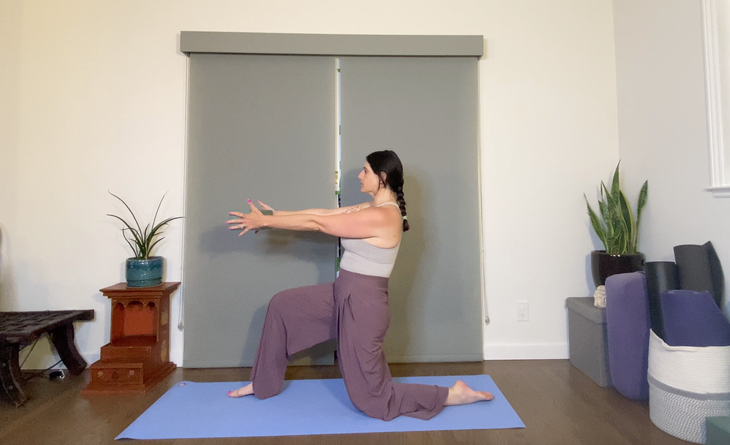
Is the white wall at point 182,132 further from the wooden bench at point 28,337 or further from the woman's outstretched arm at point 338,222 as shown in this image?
the woman's outstretched arm at point 338,222

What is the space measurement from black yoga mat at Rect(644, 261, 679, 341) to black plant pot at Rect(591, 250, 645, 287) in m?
0.43

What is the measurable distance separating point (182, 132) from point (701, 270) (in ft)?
10.00

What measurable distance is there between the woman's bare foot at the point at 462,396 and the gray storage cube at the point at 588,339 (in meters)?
0.76

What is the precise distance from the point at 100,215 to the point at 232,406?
5.19 feet

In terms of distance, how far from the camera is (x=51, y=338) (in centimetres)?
246

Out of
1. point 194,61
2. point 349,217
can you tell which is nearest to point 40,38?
point 194,61

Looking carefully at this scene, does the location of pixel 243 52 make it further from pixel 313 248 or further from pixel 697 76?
pixel 697 76

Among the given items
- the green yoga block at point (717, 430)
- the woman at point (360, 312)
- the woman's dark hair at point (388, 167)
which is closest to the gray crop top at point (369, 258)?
the woman at point (360, 312)

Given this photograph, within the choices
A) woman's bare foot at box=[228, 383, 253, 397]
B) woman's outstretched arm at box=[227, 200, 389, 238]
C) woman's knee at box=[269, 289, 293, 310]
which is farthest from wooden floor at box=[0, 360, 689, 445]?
woman's outstretched arm at box=[227, 200, 389, 238]

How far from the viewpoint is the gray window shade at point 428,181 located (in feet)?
8.66

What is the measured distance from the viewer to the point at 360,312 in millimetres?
1866

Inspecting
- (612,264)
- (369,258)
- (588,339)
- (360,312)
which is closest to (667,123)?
(612,264)

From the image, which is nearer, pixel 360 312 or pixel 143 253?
pixel 360 312

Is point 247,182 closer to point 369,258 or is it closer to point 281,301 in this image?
point 281,301
